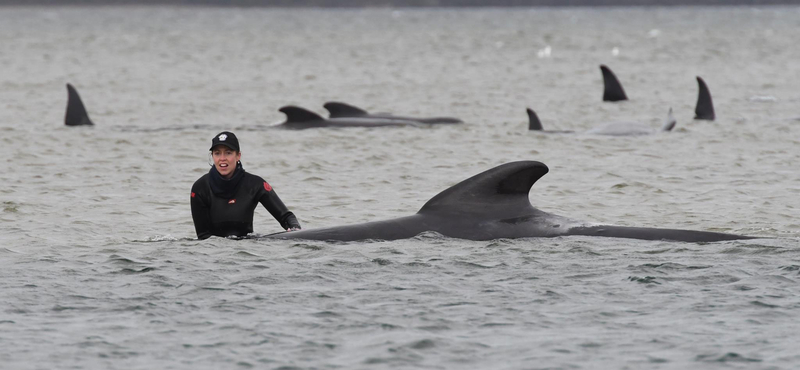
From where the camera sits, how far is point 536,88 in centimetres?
4184

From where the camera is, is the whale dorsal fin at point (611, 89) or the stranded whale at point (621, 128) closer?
the stranded whale at point (621, 128)

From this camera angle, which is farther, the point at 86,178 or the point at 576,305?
the point at 86,178

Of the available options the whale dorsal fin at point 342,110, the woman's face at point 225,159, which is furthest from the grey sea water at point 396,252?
the whale dorsal fin at point 342,110

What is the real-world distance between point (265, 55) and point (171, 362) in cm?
5994

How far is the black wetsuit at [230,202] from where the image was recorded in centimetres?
1269

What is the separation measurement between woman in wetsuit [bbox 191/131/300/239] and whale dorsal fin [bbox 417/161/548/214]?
154 cm

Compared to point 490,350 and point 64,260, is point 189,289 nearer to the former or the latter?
point 64,260

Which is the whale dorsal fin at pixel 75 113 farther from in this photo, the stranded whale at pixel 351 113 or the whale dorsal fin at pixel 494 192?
the whale dorsal fin at pixel 494 192

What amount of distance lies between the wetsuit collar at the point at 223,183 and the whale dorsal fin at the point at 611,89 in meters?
23.4

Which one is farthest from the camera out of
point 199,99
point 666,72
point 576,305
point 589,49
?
point 589,49

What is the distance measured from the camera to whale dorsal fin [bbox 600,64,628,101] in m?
35.1

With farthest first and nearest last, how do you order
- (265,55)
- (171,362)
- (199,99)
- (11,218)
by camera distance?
1. (265,55)
2. (199,99)
3. (11,218)
4. (171,362)

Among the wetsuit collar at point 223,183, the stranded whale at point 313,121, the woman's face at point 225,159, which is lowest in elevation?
the stranded whale at point 313,121

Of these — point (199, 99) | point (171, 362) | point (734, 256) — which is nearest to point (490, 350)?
point (171, 362)
